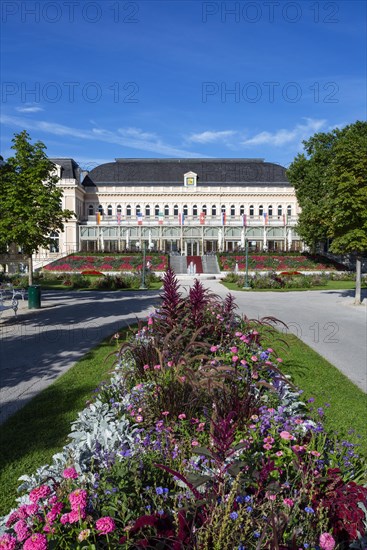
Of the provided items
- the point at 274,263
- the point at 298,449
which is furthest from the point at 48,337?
the point at 274,263

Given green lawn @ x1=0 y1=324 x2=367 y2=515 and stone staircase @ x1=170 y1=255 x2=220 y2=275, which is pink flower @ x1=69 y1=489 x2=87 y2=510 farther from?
stone staircase @ x1=170 y1=255 x2=220 y2=275

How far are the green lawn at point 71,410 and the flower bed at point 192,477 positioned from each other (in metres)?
0.40

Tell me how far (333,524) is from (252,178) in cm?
6835

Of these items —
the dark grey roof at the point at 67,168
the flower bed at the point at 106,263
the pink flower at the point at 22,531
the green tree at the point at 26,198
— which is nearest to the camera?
the pink flower at the point at 22,531

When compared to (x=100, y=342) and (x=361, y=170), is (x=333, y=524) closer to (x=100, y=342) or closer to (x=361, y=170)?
(x=100, y=342)

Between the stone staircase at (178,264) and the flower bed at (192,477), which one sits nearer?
the flower bed at (192,477)

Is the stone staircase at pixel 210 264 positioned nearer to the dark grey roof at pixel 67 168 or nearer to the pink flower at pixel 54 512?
the dark grey roof at pixel 67 168

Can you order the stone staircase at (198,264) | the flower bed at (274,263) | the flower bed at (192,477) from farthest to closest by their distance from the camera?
the stone staircase at (198,264) < the flower bed at (274,263) < the flower bed at (192,477)

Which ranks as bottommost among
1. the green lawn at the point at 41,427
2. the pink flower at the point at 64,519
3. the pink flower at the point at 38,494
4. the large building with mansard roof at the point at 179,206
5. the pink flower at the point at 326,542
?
the green lawn at the point at 41,427

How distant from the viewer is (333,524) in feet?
8.58

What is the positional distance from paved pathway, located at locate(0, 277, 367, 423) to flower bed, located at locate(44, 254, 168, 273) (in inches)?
906

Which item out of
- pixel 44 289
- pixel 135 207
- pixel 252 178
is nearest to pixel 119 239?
pixel 135 207

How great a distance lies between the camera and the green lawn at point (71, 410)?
4305 mm

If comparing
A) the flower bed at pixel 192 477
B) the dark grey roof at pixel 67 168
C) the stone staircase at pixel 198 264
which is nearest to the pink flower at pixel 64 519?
the flower bed at pixel 192 477
